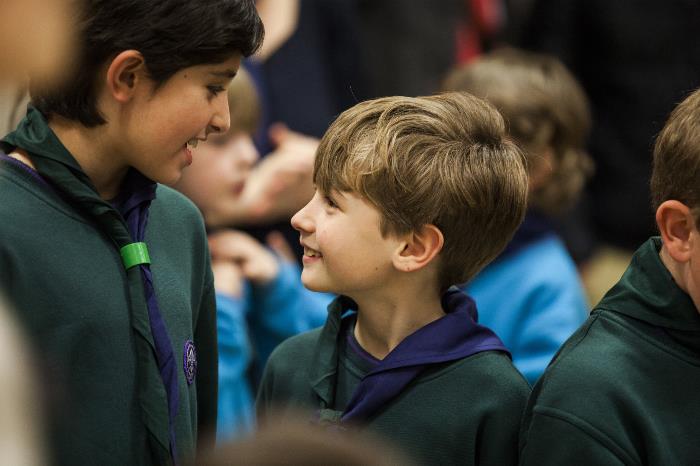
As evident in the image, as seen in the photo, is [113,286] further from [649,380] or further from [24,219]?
[649,380]

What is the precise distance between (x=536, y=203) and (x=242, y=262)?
2.64ft

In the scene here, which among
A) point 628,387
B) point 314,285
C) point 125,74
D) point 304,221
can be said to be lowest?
point 628,387

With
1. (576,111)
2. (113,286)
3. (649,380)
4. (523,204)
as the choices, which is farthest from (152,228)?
(576,111)

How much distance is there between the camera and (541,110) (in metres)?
2.93

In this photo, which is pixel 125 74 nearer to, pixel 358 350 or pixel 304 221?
pixel 304 221

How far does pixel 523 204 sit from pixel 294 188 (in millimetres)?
1293

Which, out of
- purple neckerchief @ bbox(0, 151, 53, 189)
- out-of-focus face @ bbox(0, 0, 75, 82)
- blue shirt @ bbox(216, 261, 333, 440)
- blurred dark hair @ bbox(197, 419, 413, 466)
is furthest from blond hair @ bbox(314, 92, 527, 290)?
out-of-focus face @ bbox(0, 0, 75, 82)

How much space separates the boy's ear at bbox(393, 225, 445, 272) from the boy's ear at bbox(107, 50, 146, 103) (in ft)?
1.78

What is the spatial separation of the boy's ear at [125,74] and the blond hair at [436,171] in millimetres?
371

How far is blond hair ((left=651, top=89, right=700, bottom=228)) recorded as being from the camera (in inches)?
67.2

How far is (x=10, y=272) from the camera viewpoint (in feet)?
5.46

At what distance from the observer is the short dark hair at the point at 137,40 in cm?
178

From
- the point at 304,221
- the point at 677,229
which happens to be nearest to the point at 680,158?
the point at 677,229

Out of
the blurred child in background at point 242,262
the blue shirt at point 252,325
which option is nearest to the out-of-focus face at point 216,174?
the blurred child in background at point 242,262
